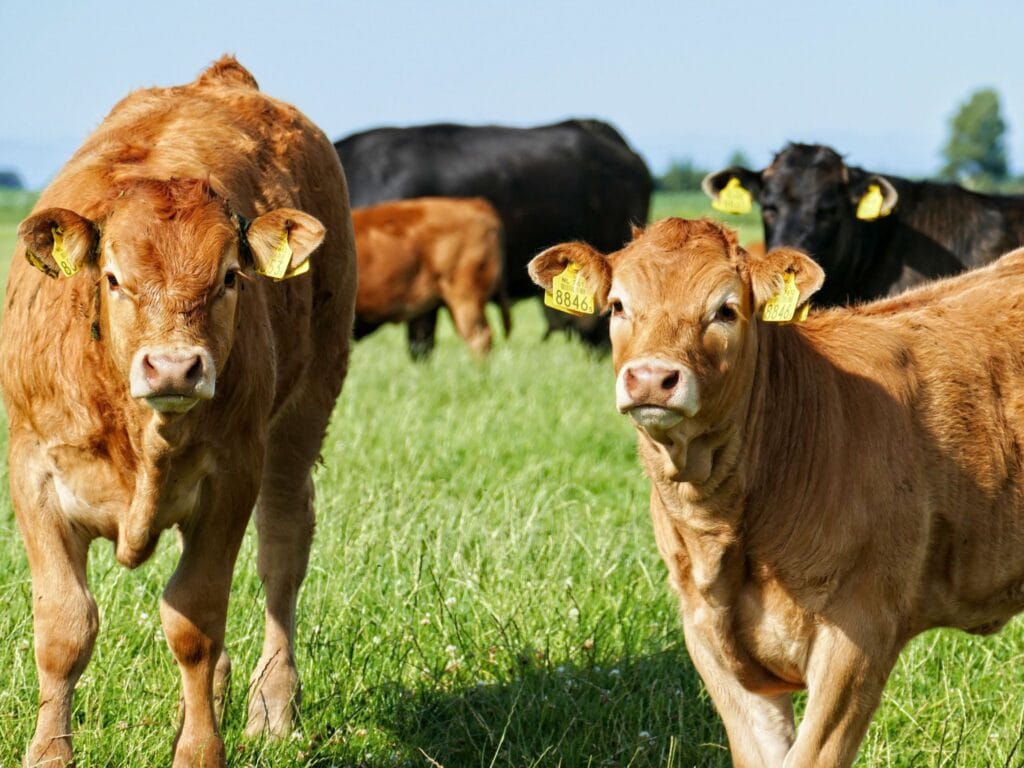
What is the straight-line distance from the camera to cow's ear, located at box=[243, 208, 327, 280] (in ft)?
13.8

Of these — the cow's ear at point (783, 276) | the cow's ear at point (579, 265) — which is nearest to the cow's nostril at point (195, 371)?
the cow's ear at point (579, 265)

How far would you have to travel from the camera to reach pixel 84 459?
164 inches

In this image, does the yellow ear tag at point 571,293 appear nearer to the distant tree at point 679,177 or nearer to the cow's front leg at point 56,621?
the cow's front leg at point 56,621

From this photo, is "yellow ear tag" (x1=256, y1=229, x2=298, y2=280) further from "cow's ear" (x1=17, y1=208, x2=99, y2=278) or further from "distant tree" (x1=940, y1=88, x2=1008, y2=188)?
"distant tree" (x1=940, y1=88, x2=1008, y2=188)

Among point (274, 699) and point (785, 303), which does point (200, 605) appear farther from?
point (785, 303)

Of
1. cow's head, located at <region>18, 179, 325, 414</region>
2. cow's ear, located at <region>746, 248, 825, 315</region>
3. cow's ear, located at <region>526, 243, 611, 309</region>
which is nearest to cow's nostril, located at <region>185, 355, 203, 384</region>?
cow's head, located at <region>18, 179, 325, 414</region>

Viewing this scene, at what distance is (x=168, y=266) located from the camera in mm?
3900

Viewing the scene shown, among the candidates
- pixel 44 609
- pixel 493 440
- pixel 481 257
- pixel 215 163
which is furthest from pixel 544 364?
pixel 44 609

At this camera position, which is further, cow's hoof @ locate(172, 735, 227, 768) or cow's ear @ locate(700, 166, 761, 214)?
cow's ear @ locate(700, 166, 761, 214)

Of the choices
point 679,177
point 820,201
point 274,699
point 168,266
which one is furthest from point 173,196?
point 679,177

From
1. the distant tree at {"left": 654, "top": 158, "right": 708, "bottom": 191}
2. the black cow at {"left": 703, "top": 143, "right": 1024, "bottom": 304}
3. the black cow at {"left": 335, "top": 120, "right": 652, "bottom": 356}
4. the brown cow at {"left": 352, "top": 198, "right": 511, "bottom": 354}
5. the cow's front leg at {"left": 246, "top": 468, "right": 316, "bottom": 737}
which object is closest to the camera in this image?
the cow's front leg at {"left": 246, "top": 468, "right": 316, "bottom": 737}

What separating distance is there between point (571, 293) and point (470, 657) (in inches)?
62.2

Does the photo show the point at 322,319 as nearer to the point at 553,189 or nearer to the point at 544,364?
the point at 544,364

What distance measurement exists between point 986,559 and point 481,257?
10.6 meters
